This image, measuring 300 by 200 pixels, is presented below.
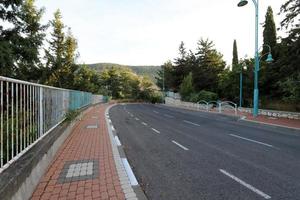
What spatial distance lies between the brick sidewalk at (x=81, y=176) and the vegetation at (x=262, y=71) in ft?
49.3

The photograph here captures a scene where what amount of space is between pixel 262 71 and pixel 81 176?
93.5 feet

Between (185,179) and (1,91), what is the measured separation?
4075 mm

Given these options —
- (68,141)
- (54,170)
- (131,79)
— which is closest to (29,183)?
(54,170)

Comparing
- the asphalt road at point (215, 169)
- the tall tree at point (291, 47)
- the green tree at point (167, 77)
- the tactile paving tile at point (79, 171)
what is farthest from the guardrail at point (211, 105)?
the tactile paving tile at point (79, 171)

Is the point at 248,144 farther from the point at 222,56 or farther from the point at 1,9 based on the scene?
Result: the point at 222,56

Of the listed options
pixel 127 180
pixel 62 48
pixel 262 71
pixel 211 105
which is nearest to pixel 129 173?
pixel 127 180

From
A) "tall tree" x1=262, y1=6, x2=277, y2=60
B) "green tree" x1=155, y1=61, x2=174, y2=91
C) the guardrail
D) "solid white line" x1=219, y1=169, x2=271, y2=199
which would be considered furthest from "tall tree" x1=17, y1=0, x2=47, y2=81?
"green tree" x1=155, y1=61, x2=174, y2=91

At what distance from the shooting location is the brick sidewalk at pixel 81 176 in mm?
4539

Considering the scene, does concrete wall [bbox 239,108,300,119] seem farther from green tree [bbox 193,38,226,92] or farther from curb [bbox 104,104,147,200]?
green tree [bbox 193,38,226,92]

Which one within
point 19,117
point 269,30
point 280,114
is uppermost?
point 269,30

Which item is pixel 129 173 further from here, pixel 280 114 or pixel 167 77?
pixel 167 77

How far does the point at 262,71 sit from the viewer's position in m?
29.1

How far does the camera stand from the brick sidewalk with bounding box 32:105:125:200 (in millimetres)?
4539

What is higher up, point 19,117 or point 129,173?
point 19,117
